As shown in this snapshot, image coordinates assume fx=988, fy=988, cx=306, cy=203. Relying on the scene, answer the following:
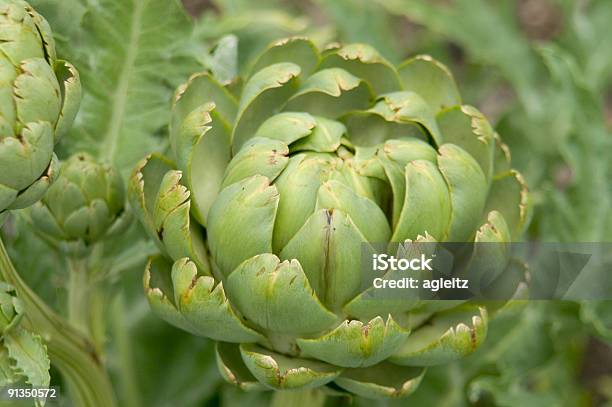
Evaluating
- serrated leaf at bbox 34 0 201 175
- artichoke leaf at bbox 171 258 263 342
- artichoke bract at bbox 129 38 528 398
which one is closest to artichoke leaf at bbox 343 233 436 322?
artichoke bract at bbox 129 38 528 398

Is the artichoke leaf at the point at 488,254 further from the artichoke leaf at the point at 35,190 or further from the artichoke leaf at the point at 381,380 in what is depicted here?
the artichoke leaf at the point at 35,190

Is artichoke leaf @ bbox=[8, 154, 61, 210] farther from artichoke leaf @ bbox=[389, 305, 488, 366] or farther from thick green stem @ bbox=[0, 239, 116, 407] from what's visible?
artichoke leaf @ bbox=[389, 305, 488, 366]

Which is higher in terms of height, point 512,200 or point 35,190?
point 35,190

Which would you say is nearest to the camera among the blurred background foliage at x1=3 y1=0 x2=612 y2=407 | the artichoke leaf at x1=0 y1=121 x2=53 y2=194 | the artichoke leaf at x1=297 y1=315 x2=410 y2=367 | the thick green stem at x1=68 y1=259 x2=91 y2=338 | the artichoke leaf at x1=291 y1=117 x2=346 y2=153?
the artichoke leaf at x1=0 y1=121 x2=53 y2=194

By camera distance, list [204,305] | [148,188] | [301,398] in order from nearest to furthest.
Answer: [204,305], [148,188], [301,398]

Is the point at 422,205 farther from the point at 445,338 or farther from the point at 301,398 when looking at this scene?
the point at 301,398

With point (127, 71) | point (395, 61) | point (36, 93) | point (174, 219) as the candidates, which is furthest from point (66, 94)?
point (395, 61)
